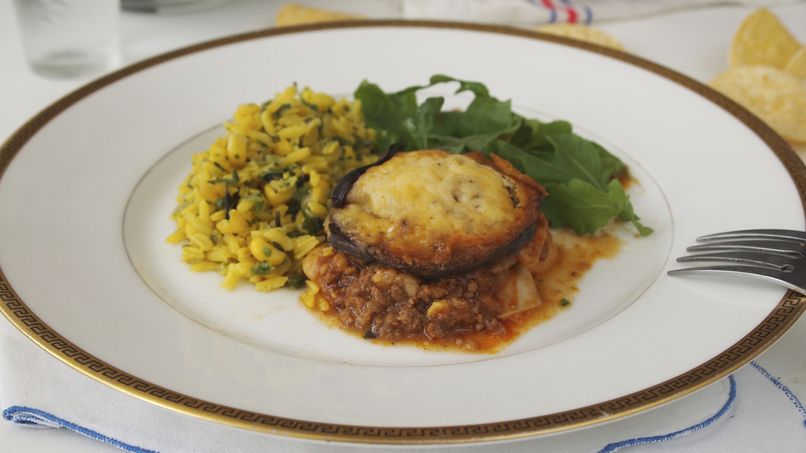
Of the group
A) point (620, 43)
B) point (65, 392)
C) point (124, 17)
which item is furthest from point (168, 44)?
point (65, 392)

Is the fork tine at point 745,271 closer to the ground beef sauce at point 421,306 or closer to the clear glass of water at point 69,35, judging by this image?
the ground beef sauce at point 421,306

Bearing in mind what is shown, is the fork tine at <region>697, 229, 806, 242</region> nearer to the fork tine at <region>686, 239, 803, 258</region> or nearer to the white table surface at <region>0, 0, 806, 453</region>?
the fork tine at <region>686, 239, 803, 258</region>

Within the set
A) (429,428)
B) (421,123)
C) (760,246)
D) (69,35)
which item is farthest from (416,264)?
(69,35)

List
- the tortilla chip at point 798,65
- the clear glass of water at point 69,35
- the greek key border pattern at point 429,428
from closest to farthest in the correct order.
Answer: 1. the greek key border pattern at point 429,428
2. the tortilla chip at point 798,65
3. the clear glass of water at point 69,35

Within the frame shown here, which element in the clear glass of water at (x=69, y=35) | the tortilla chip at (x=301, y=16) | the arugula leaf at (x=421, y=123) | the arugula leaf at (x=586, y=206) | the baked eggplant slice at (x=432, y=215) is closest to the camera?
the baked eggplant slice at (x=432, y=215)

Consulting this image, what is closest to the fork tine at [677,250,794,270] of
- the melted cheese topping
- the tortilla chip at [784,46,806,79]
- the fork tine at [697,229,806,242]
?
the fork tine at [697,229,806,242]

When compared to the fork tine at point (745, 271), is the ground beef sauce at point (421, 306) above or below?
below

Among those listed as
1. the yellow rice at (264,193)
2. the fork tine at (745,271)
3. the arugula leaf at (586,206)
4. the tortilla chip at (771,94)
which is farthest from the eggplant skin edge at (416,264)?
the tortilla chip at (771,94)

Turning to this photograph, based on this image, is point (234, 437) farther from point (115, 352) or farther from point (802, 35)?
Result: point (802, 35)
